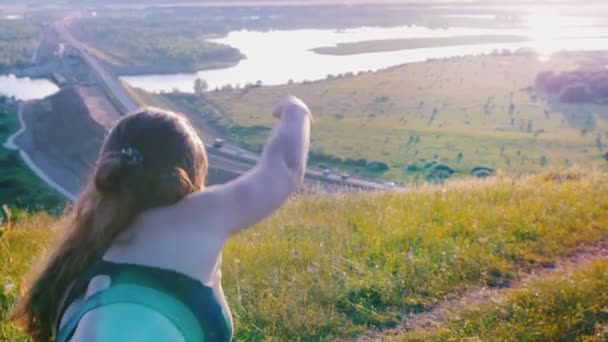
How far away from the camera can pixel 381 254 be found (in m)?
4.16

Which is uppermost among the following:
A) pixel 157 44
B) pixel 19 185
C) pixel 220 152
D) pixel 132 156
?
pixel 132 156

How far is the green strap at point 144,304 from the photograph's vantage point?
153 centimetres

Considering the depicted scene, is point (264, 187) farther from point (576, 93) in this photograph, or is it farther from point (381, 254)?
point (576, 93)

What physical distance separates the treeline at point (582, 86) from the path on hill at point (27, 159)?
3323 centimetres

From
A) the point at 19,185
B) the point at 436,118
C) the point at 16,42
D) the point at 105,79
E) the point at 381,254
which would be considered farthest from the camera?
the point at 16,42

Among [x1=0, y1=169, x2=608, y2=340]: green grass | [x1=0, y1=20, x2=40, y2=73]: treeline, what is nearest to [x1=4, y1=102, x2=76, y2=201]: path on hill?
[x1=0, y1=20, x2=40, y2=73]: treeline

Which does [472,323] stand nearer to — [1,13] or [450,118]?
[450,118]

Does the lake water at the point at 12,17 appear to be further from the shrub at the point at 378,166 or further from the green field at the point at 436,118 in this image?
the shrub at the point at 378,166

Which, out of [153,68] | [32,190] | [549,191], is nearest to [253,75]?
[153,68]

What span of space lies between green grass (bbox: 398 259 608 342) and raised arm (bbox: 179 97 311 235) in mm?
1588

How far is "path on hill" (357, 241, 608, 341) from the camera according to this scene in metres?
3.35

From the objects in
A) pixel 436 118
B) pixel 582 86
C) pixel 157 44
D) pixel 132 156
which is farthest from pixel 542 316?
pixel 157 44

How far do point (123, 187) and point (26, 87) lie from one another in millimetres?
64470

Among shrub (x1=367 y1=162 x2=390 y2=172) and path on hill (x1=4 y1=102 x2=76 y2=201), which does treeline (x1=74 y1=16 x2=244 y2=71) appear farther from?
shrub (x1=367 y1=162 x2=390 y2=172)
